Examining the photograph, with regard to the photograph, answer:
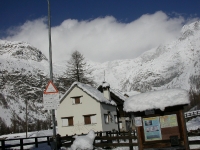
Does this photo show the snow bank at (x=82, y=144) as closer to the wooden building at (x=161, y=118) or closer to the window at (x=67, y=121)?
the wooden building at (x=161, y=118)

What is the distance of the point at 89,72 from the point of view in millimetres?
46875

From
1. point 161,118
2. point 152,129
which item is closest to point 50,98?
point 152,129

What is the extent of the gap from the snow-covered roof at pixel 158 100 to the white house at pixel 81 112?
75.5 ft

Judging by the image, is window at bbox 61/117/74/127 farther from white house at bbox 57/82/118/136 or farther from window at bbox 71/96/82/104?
window at bbox 71/96/82/104

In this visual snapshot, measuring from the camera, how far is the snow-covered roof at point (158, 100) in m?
8.41

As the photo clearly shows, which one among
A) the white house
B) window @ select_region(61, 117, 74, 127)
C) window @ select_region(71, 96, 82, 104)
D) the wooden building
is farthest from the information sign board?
window @ select_region(61, 117, 74, 127)

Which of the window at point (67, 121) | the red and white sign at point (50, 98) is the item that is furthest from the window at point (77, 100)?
the red and white sign at point (50, 98)

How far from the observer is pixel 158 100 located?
28.3ft

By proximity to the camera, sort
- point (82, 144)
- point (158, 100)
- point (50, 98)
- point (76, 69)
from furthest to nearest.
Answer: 1. point (76, 69)
2. point (82, 144)
3. point (50, 98)
4. point (158, 100)

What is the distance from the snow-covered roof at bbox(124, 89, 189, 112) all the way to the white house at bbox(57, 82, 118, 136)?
23008 mm

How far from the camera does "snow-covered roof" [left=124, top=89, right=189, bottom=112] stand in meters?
8.41

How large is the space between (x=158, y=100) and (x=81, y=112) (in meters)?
25.2

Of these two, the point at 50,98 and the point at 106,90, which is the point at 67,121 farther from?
the point at 50,98

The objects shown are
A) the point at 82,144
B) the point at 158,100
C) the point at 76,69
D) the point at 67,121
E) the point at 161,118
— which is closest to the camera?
the point at 158,100
